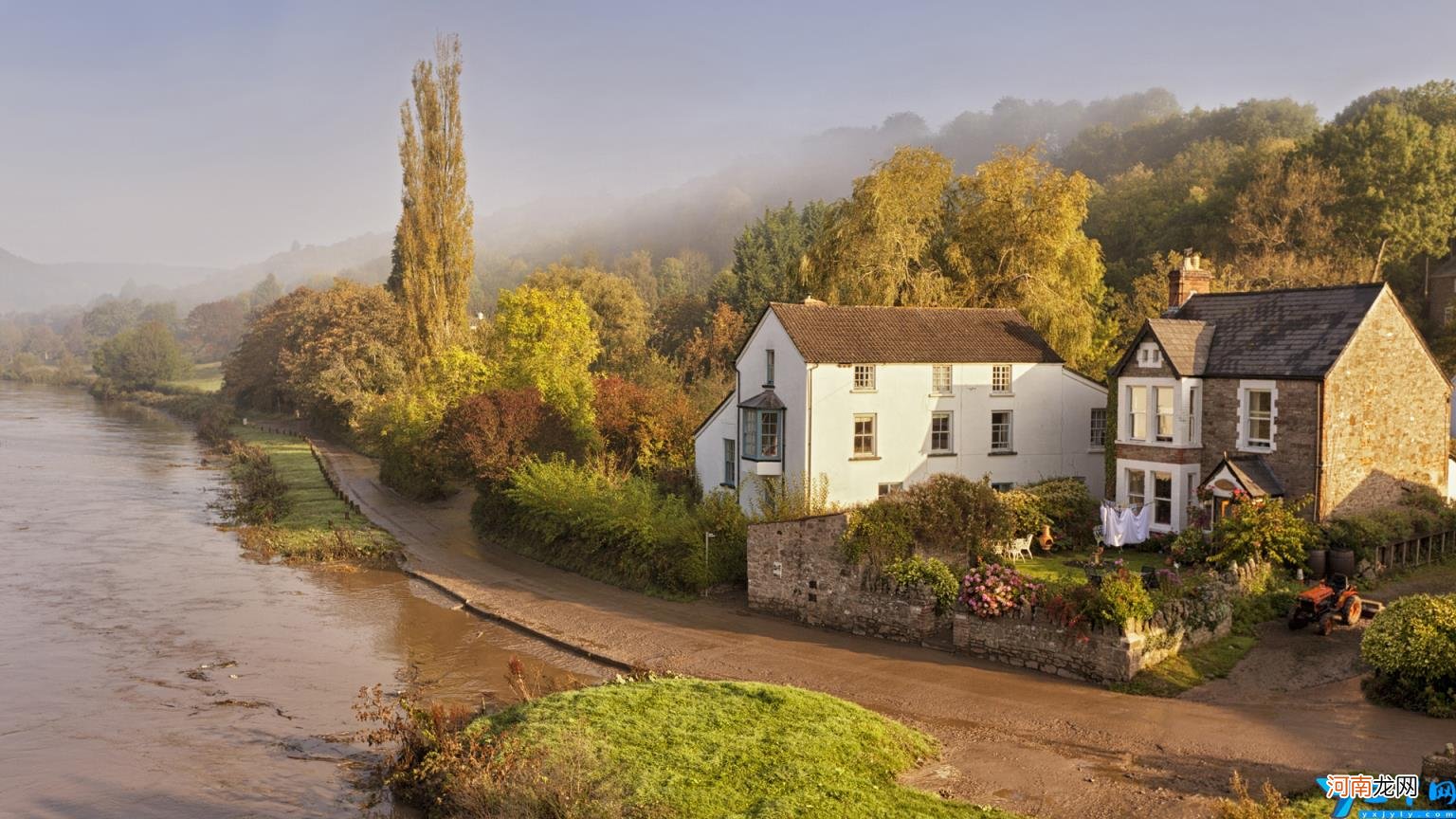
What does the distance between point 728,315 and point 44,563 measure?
41.0 m

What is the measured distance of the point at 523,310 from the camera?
52.1m

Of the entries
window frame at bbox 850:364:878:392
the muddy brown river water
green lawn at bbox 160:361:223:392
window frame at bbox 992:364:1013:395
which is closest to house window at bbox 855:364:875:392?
window frame at bbox 850:364:878:392

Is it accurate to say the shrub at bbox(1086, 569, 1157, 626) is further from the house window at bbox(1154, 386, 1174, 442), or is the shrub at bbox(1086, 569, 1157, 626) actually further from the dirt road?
the house window at bbox(1154, 386, 1174, 442)

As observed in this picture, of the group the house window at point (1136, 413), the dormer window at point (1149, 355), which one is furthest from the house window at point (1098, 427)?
the dormer window at point (1149, 355)

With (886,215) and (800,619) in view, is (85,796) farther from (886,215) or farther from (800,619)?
(886,215)

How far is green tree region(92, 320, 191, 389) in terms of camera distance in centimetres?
13162

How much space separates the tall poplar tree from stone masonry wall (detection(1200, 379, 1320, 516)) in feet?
142

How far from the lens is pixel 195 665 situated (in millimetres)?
24484

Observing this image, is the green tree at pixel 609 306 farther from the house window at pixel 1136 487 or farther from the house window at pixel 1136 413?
the house window at pixel 1136 487

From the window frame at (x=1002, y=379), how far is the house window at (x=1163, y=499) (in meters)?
6.70

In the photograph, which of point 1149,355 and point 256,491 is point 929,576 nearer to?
point 1149,355

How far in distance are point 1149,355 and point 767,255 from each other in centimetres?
4654

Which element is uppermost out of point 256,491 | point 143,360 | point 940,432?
point 143,360

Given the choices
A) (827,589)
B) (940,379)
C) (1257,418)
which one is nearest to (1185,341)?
(1257,418)
